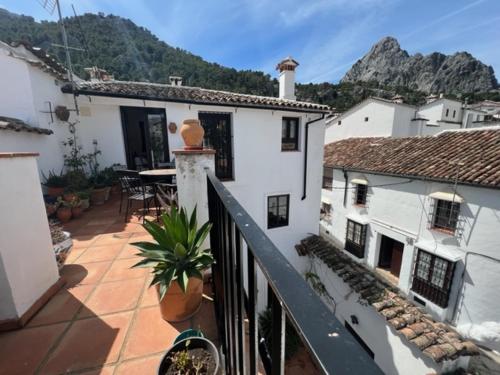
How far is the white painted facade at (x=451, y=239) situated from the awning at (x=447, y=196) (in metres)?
0.09

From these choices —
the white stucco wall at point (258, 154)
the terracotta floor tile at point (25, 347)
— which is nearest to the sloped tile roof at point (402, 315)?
the white stucco wall at point (258, 154)

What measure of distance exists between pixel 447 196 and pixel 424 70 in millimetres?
55985

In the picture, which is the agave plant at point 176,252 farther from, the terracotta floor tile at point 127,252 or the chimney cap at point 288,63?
the chimney cap at point 288,63

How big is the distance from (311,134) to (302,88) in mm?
18452

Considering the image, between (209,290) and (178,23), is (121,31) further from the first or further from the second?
(209,290)

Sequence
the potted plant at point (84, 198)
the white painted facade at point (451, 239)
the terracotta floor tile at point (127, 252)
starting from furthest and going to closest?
the white painted facade at point (451, 239) < the potted plant at point (84, 198) < the terracotta floor tile at point (127, 252)

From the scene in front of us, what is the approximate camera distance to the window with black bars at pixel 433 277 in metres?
6.44

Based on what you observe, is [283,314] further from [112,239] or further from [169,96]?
[169,96]

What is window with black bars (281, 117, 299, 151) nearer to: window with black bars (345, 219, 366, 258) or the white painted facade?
the white painted facade

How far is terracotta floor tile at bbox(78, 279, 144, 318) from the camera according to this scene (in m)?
1.82

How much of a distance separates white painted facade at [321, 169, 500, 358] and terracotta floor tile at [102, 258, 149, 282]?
20.5 feet

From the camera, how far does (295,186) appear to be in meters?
7.31

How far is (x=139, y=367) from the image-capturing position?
4.48 feet

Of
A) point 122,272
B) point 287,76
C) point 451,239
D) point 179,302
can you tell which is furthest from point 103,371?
point 287,76
